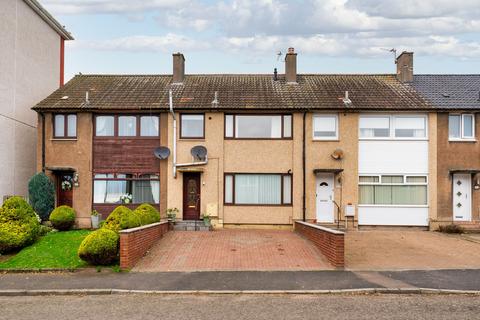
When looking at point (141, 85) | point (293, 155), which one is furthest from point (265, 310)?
point (141, 85)

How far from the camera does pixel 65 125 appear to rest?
21234mm

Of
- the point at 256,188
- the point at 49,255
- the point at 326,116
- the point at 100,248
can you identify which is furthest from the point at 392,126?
the point at 49,255

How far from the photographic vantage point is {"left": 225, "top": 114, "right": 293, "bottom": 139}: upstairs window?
822 inches

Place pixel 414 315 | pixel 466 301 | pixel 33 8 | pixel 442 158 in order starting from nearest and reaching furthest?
pixel 414 315
pixel 466 301
pixel 442 158
pixel 33 8

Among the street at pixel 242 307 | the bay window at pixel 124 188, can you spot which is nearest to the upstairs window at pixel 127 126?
the bay window at pixel 124 188

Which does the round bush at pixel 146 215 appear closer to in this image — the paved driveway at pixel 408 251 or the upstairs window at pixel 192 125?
the upstairs window at pixel 192 125

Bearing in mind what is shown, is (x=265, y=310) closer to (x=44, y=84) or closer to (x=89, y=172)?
(x=89, y=172)

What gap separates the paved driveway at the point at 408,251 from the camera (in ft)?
44.3

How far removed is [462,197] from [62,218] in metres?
16.6

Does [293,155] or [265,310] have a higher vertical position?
[293,155]

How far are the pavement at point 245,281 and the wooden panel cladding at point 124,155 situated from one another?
8749 mm

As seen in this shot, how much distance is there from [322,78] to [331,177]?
586 centimetres

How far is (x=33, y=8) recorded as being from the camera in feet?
75.0

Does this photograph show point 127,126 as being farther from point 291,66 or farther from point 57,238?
point 291,66
